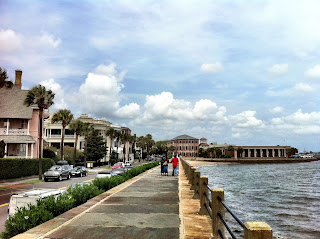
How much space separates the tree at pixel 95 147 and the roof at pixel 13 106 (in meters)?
27.1

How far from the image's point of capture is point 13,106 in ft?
128

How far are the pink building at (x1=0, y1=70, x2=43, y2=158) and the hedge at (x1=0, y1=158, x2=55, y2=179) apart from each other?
3224mm

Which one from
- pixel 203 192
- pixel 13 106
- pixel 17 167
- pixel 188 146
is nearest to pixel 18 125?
pixel 13 106

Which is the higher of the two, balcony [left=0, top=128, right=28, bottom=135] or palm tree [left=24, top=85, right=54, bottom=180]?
palm tree [left=24, top=85, right=54, bottom=180]

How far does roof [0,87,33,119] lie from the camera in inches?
1487

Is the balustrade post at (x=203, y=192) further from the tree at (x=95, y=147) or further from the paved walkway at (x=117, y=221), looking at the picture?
the tree at (x=95, y=147)

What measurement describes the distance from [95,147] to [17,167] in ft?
113

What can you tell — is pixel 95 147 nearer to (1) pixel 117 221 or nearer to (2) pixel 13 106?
(2) pixel 13 106

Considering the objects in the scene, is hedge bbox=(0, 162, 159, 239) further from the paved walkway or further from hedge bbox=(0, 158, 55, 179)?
hedge bbox=(0, 158, 55, 179)

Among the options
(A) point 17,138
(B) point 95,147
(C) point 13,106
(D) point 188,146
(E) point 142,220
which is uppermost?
(C) point 13,106

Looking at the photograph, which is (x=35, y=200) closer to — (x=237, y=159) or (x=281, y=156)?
(x=237, y=159)

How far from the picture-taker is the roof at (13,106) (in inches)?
1487

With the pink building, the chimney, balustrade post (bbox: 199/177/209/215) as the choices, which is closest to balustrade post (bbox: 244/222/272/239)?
balustrade post (bbox: 199/177/209/215)

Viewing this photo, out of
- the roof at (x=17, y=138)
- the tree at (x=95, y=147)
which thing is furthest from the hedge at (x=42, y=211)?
the tree at (x=95, y=147)
